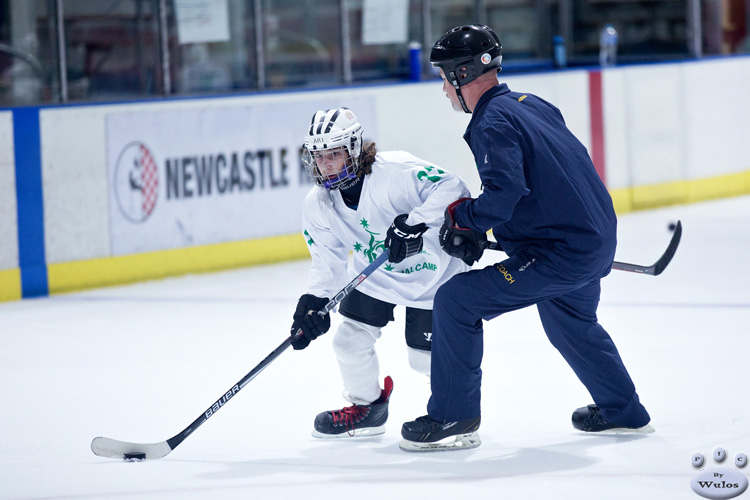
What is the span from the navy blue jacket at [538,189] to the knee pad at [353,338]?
57 centimetres

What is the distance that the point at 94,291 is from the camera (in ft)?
20.7

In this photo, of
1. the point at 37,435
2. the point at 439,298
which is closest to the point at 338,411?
the point at 439,298

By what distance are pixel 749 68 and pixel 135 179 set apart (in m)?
5.37

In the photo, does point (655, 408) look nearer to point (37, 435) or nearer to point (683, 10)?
point (37, 435)

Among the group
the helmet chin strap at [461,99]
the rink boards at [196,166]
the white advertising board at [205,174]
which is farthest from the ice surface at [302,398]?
the helmet chin strap at [461,99]

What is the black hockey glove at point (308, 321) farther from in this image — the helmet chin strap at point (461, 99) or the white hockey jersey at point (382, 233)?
the helmet chin strap at point (461, 99)

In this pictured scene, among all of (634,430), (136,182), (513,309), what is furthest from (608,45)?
(513,309)

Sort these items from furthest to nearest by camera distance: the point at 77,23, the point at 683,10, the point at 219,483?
1. the point at 683,10
2. the point at 77,23
3. the point at 219,483

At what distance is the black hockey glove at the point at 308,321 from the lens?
129 inches

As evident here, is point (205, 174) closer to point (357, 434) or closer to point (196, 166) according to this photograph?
point (196, 166)

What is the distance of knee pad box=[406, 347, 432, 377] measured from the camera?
345 centimetres

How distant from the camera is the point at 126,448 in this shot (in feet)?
10.6

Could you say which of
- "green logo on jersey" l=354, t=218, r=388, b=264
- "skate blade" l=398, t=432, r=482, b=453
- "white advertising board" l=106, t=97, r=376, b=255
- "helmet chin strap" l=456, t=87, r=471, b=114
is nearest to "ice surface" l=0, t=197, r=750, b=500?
"skate blade" l=398, t=432, r=482, b=453

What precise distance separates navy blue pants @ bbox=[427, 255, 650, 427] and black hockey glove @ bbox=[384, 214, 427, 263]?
15 cm
